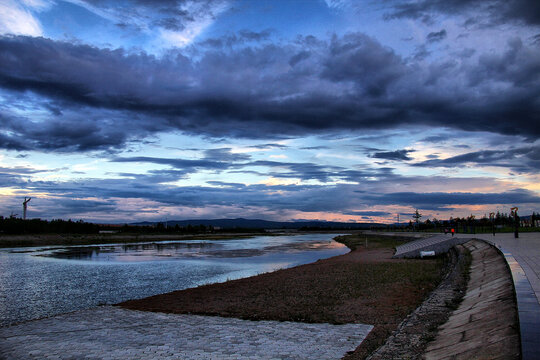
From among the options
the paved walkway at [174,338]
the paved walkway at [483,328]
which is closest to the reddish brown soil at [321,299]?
the paved walkway at [174,338]

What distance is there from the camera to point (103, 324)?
40.2 ft

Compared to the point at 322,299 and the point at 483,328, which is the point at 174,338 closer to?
the point at 322,299

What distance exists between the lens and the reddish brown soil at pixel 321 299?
40.2 ft

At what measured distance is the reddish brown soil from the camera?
40.2ft

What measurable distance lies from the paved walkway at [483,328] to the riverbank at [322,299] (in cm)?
167

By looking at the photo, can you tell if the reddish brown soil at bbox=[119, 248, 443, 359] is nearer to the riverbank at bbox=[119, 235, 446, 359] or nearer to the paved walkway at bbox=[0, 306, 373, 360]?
the riverbank at bbox=[119, 235, 446, 359]

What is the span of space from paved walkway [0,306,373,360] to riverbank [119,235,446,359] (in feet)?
2.67

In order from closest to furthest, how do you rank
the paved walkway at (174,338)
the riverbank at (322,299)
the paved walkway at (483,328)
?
the paved walkway at (483,328), the paved walkway at (174,338), the riverbank at (322,299)

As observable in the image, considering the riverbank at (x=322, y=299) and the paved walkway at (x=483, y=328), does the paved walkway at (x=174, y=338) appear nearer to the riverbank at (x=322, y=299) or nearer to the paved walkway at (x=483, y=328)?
the riverbank at (x=322, y=299)

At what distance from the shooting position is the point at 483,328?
7449mm


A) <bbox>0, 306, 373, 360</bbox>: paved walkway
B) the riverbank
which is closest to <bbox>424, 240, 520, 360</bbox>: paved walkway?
the riverbank

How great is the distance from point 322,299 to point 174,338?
7.04 m

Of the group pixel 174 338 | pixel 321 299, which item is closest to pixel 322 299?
→ pixel 321 299

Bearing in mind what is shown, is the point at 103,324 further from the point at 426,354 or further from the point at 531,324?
the point at 531,324
